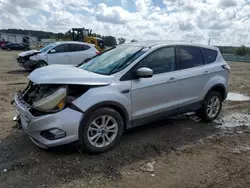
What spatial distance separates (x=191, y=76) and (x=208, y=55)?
0.86 metres

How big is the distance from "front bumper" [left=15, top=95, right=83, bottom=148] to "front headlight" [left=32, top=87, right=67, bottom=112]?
0.29 ft

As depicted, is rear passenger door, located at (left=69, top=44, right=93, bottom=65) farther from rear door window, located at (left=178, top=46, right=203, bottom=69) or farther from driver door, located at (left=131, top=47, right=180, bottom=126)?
driver door, located at (left=131, top=47, right=180, bottom=126)

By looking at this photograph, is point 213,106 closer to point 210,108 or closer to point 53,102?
point 210,108

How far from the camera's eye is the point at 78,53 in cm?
1336

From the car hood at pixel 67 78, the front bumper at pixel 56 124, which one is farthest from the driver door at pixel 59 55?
the front bumper at pixel 56 124

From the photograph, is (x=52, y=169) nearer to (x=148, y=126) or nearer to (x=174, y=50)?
(x=148, y=126)

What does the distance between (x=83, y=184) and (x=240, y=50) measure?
67.0 meters

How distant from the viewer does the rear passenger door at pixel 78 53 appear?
43.2 ft

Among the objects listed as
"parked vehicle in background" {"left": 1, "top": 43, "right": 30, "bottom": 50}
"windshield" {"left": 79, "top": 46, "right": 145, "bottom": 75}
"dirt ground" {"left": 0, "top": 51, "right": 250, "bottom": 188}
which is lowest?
"dirt ground" {"left": 0, "top": 51, "right": 250, "bottom": 188}

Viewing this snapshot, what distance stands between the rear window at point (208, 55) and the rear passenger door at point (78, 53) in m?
8.98

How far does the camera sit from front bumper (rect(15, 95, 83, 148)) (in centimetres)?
340

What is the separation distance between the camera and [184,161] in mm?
3789

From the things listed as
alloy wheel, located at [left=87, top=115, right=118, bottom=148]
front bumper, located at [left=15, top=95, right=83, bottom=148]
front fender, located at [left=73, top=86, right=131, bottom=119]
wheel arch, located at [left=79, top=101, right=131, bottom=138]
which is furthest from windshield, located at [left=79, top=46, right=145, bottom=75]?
front bumper, located at [left=15, top=95, right=83, bottom=148]

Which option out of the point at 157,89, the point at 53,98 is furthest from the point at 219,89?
the point at 53,98
